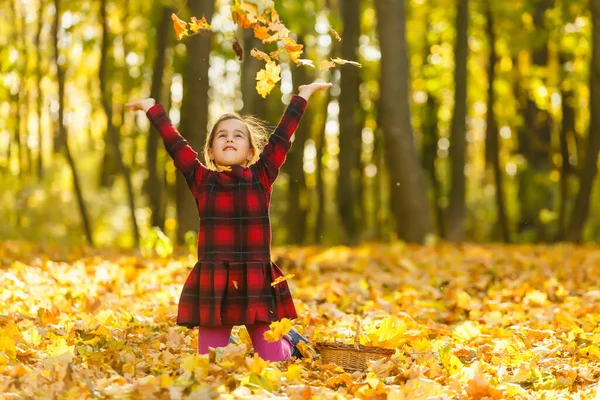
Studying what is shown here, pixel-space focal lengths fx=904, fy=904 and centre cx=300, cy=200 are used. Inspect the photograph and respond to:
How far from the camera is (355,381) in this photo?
4.55m

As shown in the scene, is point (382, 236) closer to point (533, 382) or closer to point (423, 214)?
point (423, 214)

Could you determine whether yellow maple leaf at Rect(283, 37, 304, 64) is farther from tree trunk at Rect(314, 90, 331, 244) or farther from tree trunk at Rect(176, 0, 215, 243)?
tree trunk at Rect(314, 90, 331, 244)

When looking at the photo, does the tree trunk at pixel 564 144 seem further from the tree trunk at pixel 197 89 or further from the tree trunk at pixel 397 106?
the tree trunk at pixel 197 89

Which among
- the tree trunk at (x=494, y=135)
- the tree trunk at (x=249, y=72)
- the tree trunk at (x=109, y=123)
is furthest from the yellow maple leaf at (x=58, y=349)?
the tree trunk at (x=494, y=135)

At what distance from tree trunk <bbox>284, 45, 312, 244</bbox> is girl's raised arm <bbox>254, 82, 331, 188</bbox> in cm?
1209

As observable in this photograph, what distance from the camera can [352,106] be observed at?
16828 millimetres

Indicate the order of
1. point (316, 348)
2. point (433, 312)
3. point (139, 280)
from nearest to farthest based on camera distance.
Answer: point (316, 348) → point (433, 312) → point (139, 280)

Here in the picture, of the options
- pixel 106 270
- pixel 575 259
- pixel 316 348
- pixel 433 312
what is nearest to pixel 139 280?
pixel 106 270

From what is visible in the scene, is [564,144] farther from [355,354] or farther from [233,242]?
[233,242]

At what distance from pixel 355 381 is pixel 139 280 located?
4097 mm

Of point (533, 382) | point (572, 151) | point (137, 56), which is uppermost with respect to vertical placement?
point (137, 56)

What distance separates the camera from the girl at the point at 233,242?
15.6 ft

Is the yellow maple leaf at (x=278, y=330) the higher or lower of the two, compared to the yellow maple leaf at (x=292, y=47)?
lower

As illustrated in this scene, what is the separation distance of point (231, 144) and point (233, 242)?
56 cm
